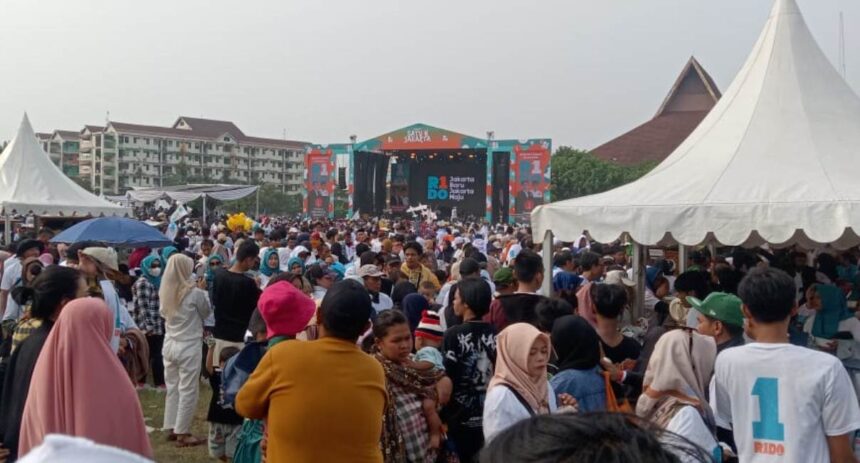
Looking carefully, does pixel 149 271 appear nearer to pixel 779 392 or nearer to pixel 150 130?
pixel 779 392

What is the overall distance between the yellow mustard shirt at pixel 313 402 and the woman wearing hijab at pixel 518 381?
0.50 meters

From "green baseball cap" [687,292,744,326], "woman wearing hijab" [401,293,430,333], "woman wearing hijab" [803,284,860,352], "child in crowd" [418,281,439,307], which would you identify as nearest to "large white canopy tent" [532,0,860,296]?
"woman wearing hijab" [803,284,860,352]

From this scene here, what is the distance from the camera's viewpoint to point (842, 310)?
6.19m

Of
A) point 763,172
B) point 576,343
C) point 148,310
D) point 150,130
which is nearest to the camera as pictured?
point 576,343

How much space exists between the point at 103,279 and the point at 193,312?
767 millimetres

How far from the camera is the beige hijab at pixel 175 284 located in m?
6.11

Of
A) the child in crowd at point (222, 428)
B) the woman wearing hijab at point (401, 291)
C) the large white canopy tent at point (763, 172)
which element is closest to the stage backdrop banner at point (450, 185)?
the large white canopy tent at point (763, 172)

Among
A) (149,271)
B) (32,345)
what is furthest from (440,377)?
(149,271)

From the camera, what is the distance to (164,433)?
657 cm

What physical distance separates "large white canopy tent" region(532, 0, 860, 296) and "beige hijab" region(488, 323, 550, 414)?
3.51m

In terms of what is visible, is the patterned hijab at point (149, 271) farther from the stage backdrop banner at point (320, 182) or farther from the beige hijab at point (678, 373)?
the stage backdrop banner at point (320, 182)

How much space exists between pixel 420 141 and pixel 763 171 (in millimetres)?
31721

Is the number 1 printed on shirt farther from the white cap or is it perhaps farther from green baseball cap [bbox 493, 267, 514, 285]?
green baseball cap [bbox 493, 267, 514, 285]

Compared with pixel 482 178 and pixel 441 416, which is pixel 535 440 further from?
pixel 482 178
